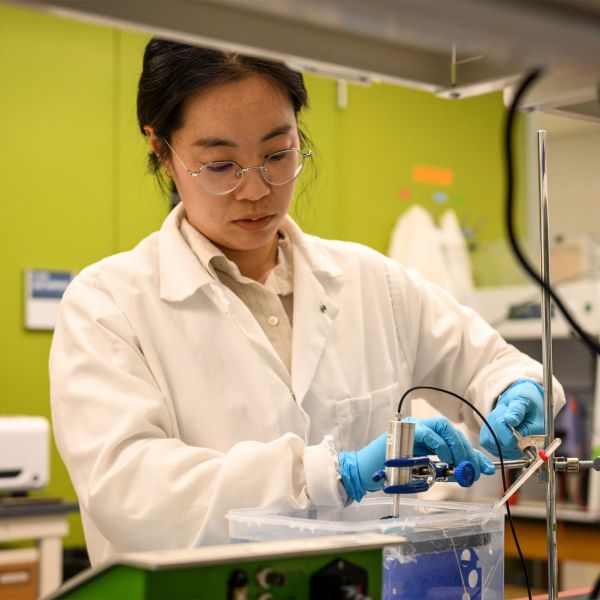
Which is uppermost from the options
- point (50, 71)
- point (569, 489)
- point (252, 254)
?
point (50, 71)

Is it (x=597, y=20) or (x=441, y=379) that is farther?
(x=441, y=379)

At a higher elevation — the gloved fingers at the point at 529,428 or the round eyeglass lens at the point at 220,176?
the round eyeglass lens at the point at 220,176

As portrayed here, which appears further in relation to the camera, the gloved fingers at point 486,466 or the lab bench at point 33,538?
the lab bench at point 33,538

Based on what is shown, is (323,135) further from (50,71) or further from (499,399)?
(499,399)

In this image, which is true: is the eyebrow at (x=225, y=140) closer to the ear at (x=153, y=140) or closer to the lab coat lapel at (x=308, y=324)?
the ear at (x=153, y=140)

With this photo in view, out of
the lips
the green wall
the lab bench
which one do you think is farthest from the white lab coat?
the green wall

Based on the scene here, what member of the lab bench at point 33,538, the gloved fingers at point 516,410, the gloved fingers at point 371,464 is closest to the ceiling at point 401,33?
the gloved fingers at point 371,464

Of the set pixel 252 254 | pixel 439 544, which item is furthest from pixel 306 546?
pixel 252 254

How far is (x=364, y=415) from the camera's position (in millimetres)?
1650

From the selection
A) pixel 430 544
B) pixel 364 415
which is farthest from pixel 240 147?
pixel 430 544

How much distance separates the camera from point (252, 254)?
1707 mm

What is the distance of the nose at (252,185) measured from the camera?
4.96ft

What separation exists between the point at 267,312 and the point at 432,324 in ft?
1.08

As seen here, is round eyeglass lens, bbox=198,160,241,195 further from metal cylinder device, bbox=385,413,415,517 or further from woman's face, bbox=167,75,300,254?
metal cylinder device, bbox=385,413,415,517
